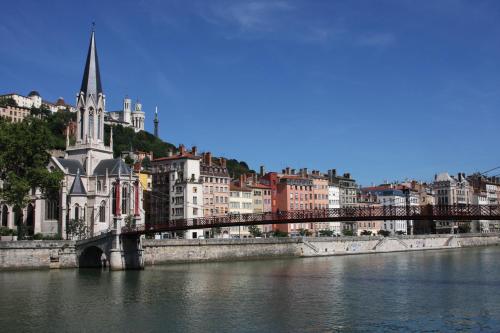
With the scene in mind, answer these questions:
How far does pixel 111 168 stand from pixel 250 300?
40.4m

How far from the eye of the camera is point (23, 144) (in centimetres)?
5634

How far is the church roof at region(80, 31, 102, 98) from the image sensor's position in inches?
2980

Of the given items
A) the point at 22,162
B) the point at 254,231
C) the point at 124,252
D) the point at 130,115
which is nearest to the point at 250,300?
the point at 124,252

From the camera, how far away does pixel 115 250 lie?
54094 mm

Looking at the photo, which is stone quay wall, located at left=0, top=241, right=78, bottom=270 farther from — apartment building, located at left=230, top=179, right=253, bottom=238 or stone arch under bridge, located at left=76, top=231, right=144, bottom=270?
apartment building, located at left=230, top=179, right=253, bottom=238

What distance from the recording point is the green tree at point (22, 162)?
180 ft

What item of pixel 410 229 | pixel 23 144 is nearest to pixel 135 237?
pixel 23 144

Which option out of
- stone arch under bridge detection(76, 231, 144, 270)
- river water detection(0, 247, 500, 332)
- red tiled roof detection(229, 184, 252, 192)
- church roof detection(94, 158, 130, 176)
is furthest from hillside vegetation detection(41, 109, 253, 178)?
river water detection(0, 247, 500, 332)

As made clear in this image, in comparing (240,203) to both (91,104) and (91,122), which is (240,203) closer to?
(91,122)

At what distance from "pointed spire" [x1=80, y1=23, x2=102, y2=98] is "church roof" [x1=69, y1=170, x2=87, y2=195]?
1202 centimetres

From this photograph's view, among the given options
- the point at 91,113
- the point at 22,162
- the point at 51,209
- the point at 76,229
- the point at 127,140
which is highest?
the point at 127,140

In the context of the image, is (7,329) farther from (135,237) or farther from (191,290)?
(135,237)

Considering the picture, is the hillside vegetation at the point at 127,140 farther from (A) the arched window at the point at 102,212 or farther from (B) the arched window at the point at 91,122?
(A) the arched window at the point at 102,212

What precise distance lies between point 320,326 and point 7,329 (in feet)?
43.5
